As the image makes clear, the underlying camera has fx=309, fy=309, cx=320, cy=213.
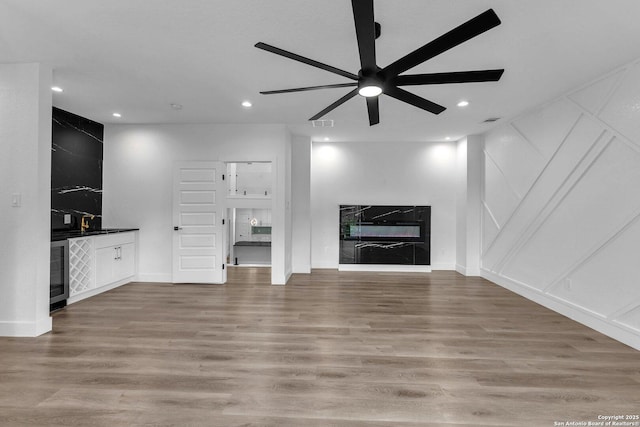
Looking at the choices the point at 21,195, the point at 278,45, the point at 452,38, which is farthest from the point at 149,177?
the point at 452,38

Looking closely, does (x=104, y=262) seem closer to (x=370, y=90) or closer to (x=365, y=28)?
(x=370, y=90)

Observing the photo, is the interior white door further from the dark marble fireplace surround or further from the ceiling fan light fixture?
the ceiling fan light fixture

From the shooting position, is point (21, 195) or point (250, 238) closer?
point (21, 195)

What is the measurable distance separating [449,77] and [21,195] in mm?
3992

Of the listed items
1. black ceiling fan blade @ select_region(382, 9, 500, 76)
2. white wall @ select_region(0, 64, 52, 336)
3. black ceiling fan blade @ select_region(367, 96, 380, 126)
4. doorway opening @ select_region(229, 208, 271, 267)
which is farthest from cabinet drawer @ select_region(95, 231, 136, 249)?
black ceiling fan blade @ select_region(382, 9, 500, 76)

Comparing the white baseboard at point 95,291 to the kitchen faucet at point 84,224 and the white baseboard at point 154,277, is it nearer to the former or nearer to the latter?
the white baseboard at point 154,277

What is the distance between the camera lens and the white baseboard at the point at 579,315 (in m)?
2.90

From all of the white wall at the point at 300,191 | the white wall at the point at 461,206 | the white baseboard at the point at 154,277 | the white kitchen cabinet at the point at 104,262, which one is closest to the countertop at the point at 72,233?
the white kitchen cabinet at the point at 104,262

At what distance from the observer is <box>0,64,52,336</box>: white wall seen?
303 cm

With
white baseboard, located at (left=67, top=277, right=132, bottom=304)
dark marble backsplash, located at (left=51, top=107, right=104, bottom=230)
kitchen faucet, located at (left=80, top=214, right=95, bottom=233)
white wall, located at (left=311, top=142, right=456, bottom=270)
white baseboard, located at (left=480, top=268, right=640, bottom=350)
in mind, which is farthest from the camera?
white wall, located at (left=311, top=142, right=456, bottom=270)

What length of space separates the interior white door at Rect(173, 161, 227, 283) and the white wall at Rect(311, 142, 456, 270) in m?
2.13

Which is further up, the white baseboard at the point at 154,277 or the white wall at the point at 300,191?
the white wall at the point at 300,191

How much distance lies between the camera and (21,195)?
3.03 meters

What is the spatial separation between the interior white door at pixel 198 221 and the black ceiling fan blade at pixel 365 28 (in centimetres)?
380
